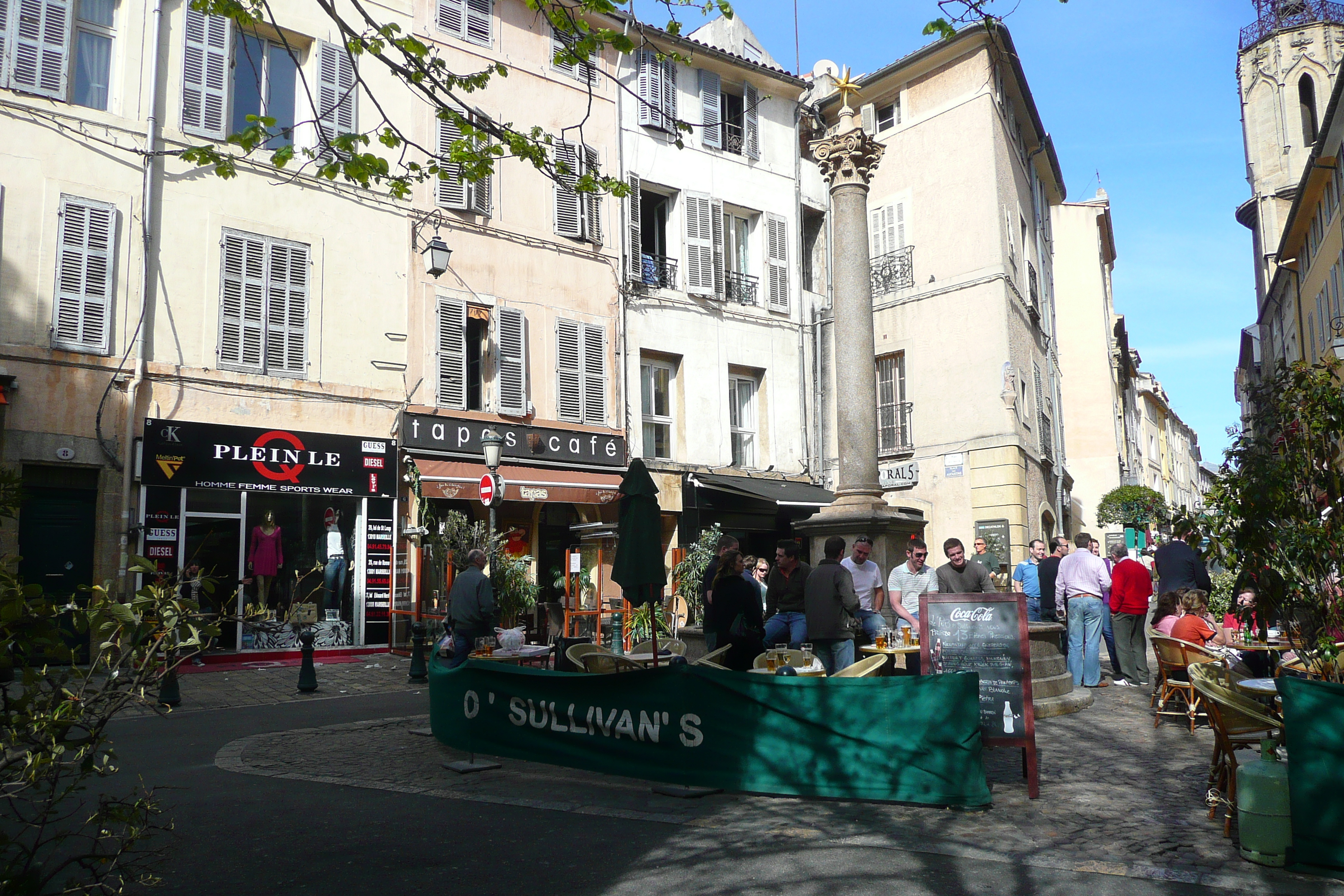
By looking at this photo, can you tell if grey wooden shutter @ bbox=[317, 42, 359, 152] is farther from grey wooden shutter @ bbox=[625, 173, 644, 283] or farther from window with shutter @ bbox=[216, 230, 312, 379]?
grey wooden shutter @ bbox=[625, 173, 644, 283]

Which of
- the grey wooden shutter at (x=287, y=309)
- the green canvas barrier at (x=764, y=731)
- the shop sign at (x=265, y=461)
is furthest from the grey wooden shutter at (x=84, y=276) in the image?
the green canvas barrier at (x=764, y=731)

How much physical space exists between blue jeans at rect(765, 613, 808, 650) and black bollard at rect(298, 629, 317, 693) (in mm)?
5422

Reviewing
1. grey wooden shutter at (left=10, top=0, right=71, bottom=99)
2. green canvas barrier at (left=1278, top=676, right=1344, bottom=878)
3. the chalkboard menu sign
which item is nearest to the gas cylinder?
green canvas barrier at (left=1278, top=676, right=1344, bottom=878)

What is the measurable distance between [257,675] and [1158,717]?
10.4 metres

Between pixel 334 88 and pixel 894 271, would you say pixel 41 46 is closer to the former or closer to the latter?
pixel 334 88

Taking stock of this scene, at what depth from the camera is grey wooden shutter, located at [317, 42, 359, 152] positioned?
53.6ft

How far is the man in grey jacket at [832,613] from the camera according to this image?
8109 mm

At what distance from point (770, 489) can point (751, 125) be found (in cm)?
782

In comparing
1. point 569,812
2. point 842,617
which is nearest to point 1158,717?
point 842,617

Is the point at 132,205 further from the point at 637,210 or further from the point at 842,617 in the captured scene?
the point at 842,617

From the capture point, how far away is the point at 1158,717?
8672 mm

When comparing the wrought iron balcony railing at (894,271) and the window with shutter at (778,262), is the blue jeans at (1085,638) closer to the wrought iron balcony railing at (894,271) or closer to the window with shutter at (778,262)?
the window with shutter at (778,262)

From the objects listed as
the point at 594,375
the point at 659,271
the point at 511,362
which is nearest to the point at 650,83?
the point at 659,271

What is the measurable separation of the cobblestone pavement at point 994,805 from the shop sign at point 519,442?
317 inches
